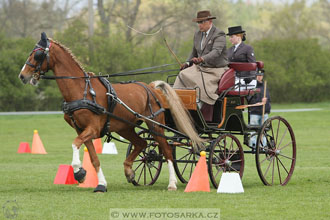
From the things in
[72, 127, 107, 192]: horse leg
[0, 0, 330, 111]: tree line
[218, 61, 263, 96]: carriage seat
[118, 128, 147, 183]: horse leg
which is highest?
[218, 61, 263, 96]: carriage seat

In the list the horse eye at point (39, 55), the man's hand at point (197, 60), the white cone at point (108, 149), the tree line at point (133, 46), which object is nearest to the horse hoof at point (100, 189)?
the horse eye at point (39, 55)

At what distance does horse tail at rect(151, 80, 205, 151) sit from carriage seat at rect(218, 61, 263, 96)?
74 cm

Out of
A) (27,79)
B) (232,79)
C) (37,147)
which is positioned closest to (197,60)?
(232,79)

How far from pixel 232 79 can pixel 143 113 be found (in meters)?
1.55

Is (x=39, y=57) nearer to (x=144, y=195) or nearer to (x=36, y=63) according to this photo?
(x=36, y=63)

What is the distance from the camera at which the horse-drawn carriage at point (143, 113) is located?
368 inches

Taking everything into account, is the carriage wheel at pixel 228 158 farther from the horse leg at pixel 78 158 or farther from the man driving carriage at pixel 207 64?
the horse leg at pixel 78 158

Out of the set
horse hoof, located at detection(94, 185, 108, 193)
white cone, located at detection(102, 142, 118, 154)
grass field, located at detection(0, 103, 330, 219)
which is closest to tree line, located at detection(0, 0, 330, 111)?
white cone, located at detection(102, 142, 118, 154)

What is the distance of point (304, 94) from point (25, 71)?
33.7 meters

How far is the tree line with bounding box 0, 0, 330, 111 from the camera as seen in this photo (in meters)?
32.7

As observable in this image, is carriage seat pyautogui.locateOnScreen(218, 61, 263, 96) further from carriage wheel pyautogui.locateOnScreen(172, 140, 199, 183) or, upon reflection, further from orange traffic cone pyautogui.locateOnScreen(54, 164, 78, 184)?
orange traffic cone pyautogui.locateOnScreen(54, 164, 78, 184)

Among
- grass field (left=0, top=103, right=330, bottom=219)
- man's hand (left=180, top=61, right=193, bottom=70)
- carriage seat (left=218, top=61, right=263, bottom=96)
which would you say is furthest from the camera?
man's hand (left=180, top=61, right=193, bottom=70)

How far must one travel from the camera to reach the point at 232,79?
10.6 metres

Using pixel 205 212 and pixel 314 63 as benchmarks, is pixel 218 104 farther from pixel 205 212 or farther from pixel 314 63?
pixel 314 63
